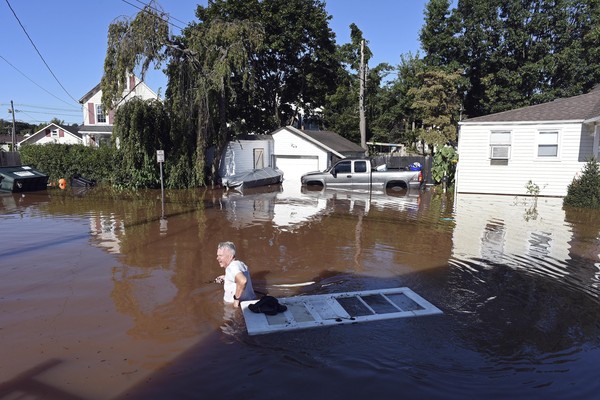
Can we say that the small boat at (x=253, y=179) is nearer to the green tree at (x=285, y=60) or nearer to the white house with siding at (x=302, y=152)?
the white house with siding at (x=302, y=152)

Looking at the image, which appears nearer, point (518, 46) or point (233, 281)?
point (233, 281)

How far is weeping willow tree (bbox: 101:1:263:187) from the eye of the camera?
1781cm

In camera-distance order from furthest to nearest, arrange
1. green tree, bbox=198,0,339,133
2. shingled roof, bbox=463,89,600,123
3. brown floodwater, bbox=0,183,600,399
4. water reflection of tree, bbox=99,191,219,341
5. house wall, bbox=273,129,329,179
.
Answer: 1. green tree, bbox=198,0,339,133
2. house wall, bbox=273,129,329,179
3. shingled roof, bbox=463,89,600,123
4. water reflection of tree, bbox=99,191,219,341
5. brown floodwater, bbox=0,183,600,399

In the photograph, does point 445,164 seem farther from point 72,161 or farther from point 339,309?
point 72,161

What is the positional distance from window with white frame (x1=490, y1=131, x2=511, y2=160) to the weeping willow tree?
11.4 m

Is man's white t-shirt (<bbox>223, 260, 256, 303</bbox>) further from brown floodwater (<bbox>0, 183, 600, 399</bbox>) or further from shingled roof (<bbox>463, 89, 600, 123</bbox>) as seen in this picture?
shingled roof (<bbox>463, 89, 600, 123</bbox>)

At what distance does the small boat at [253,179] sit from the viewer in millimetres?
21219

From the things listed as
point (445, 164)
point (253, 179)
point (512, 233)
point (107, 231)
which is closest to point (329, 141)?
point (253, 179)

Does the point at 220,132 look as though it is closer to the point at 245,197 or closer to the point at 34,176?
the point at 245,197

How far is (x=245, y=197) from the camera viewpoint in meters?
18.2

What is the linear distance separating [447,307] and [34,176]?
64.5 ft

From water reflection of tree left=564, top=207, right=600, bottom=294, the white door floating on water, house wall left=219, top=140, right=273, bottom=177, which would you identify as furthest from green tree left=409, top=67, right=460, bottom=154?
the white door floating on water

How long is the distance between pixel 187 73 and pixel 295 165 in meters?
8.64

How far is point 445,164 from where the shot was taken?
21.8 m
